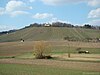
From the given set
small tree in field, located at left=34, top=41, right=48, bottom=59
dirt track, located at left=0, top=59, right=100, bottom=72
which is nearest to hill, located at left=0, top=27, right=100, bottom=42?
small tree in field, located at left=34, top=41, right=48, bottom=59

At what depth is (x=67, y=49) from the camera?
77000 mm

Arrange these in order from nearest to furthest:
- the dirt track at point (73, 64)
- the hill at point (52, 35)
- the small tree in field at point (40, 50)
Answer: the dirt track at point (73, 64) < the small tree in field at point (40, 50) < the hill at point (52, 35)


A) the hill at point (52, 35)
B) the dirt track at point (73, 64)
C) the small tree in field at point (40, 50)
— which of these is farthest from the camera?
the hill at point (52, 35)

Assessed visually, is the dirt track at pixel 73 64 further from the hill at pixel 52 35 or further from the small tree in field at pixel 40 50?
the hill at pixel 52 35

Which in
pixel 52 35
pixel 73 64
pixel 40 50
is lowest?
pixel 73 64

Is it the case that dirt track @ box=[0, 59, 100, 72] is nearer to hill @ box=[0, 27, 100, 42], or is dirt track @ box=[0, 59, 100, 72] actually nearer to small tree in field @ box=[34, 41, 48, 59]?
small tree in field @ box=[34, 41, 48, 59]

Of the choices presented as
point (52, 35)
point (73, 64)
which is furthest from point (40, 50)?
point (52, 35)

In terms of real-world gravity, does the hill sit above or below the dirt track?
above

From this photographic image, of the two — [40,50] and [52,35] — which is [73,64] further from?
[52,35]

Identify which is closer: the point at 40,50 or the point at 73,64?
the point at 73,64

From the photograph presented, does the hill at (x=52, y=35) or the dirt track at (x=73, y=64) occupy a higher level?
the hill at (x=52, y=35)

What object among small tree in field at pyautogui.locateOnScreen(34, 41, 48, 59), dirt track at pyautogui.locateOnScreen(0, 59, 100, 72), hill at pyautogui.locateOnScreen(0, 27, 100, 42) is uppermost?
hill at pyautogui.locateOnScreen(0, 27, 100, 42)

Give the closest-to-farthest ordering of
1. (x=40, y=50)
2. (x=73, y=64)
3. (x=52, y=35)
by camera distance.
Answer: (x=73, y=64), (x=40, y=50), (x=52, y=35)

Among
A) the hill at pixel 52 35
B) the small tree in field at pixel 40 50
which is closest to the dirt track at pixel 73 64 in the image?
the small tree in field at pixel 40 50
